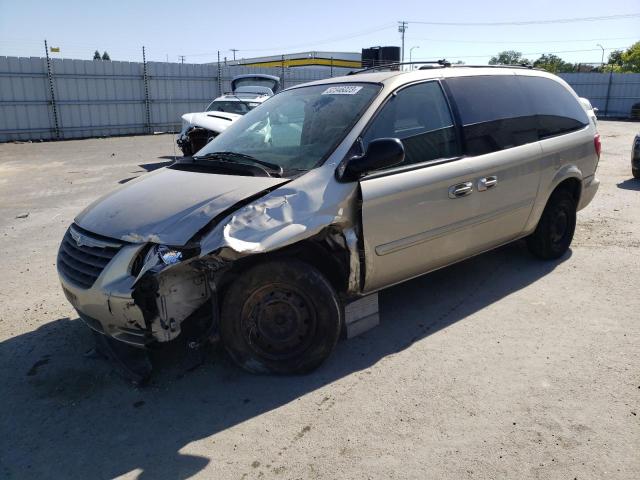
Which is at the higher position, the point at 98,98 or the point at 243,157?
the point at 98,98

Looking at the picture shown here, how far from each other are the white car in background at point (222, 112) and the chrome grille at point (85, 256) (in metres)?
5.50

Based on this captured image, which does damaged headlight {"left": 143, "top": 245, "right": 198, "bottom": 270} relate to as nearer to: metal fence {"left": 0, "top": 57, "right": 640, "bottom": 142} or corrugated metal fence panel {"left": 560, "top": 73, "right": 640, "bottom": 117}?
metal fence {"left": 0, "top": 57, "right": 640, "bottom": 142}

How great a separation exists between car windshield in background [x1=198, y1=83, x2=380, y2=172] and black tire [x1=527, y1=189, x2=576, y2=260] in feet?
7.99

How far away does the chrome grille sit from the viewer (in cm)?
320

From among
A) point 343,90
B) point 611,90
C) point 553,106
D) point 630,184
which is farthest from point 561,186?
point 611,90

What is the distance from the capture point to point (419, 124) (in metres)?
4.01

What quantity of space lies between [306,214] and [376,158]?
1.90ft

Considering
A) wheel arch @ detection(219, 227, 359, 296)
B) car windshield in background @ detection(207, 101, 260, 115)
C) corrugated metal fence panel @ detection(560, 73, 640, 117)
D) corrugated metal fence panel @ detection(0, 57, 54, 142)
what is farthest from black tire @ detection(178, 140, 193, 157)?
corrugated metal fence panel @ detection(560, 73, 640, 117)

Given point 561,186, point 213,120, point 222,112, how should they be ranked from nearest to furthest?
point 561,186 < point 213,120 < point 222,112

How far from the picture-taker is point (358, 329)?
3.99 metres

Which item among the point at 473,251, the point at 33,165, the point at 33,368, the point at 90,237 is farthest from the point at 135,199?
the point at 33,165

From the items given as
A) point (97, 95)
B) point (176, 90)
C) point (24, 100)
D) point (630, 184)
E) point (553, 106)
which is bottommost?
point (630, 184)

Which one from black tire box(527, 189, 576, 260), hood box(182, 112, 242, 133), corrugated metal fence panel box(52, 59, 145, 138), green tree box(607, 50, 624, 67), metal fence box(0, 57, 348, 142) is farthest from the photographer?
green tree box(607, 50, 624, 67)

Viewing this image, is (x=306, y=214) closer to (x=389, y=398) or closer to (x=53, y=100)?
(x=389, y=398)
